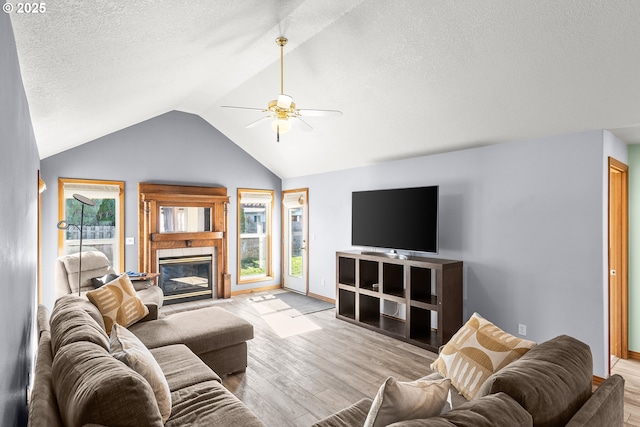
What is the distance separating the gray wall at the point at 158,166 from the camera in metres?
4.98

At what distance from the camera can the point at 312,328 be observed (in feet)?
15.9

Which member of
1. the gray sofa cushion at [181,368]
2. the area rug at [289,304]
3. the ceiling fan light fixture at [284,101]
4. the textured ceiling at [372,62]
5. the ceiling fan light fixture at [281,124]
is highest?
the textured ceiling at [372,62]

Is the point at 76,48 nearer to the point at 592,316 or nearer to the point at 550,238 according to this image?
the point at 550,238

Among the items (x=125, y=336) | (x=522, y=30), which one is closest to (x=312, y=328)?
(x=125, y=336)

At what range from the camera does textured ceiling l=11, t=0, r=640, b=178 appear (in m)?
1.92

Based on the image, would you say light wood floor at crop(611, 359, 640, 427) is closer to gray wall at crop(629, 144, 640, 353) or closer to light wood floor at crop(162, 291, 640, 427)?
light wood floor at crop(162, 291, 640, 427)

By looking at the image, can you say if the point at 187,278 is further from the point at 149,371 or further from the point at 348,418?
the point at 348,418

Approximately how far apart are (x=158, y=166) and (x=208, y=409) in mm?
4751

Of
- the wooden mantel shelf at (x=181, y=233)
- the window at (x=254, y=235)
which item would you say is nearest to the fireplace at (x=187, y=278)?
the wooden mantel shelf at (x=181, y=233)

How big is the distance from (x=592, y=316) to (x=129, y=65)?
4340 mm

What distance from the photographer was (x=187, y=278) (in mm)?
6242

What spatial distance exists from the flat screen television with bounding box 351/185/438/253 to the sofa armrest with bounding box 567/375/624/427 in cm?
258

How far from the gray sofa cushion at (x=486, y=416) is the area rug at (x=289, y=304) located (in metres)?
4.31

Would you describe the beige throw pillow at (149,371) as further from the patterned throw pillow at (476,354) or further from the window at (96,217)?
the window at (96,217)
